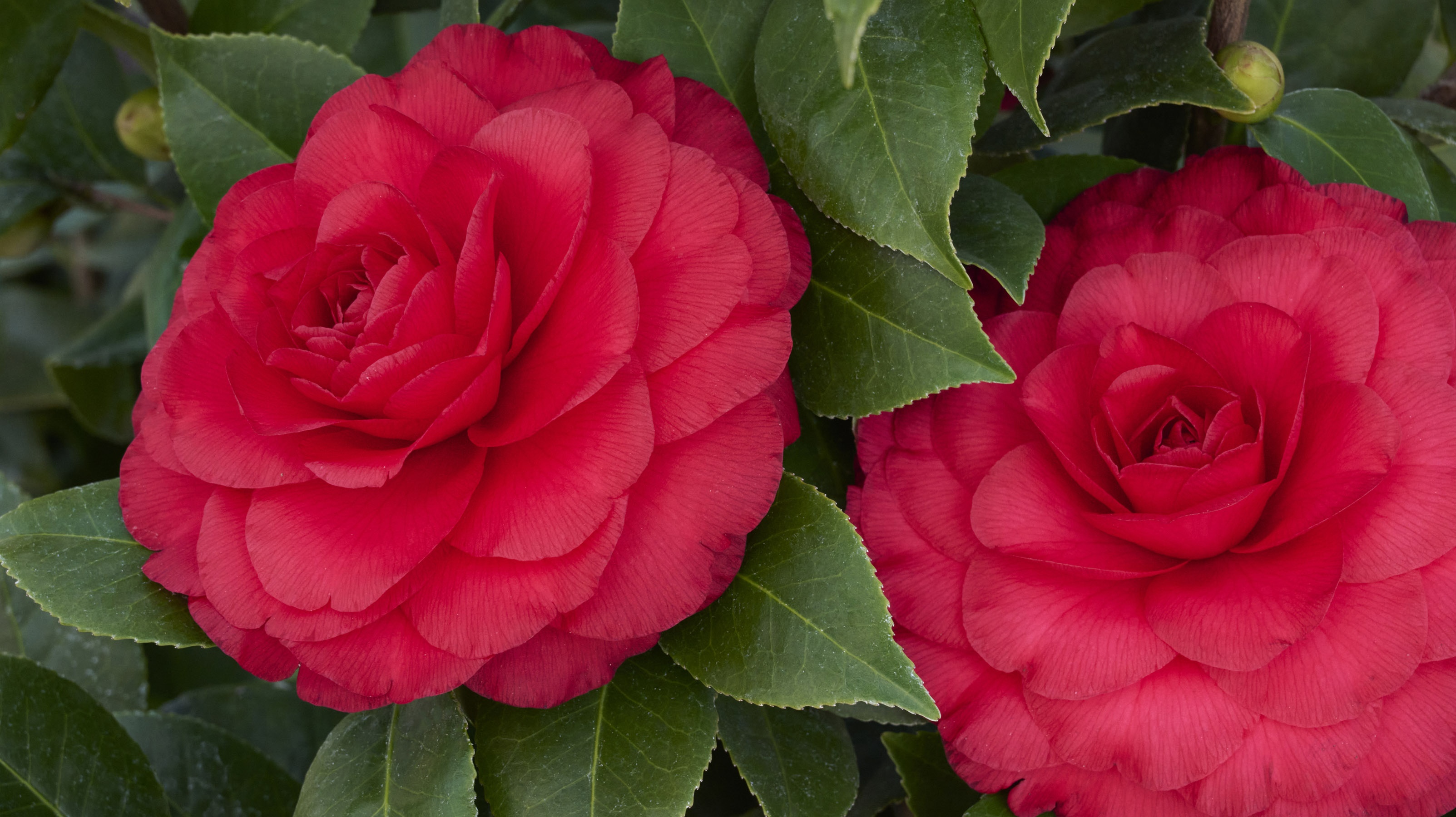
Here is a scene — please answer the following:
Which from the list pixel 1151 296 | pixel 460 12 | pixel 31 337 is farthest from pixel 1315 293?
pixel 31 337

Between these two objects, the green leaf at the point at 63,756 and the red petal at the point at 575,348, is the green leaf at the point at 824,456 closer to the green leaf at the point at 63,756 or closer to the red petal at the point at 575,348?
the red petal at the point at 575,348

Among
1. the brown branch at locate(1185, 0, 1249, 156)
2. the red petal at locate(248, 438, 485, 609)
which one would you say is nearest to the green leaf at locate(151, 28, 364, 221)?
the red petal at locate(248, 438, 485, 609)

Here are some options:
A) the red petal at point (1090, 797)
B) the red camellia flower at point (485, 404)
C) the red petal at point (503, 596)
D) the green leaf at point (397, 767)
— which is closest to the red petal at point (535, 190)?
the red camellia flower at point (485, 404)

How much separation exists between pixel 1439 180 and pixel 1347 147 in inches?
3.9

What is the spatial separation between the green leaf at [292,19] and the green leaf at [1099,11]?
505 millimetres

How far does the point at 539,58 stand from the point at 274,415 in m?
0.21

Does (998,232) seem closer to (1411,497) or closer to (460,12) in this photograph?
(1411,497)

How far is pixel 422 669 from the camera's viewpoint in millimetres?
488

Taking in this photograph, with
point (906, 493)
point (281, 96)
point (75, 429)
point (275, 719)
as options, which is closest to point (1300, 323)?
point (906, 493)

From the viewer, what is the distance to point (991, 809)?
555mm

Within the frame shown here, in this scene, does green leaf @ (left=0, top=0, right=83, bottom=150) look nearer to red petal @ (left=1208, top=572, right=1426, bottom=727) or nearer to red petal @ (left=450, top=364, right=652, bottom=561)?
red petal @ (left=450, top=364, right=652, bottom=561)

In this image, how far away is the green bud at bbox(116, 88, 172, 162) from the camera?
2.92ft

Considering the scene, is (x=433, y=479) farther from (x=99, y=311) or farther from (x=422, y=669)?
(x=99, y=311)

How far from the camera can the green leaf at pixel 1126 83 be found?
589 millimetres
